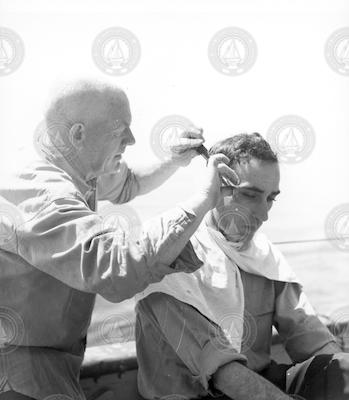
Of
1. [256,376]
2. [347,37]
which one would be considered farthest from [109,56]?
[256,376]

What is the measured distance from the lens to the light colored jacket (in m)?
1.15

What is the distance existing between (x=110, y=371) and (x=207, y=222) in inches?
23.7

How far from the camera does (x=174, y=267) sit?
3.99 ft

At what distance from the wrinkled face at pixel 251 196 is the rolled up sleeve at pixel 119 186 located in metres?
0.44

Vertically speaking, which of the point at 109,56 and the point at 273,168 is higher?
the point at 109,56

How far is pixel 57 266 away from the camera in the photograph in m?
1.19

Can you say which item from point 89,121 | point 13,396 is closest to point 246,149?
point 89,121

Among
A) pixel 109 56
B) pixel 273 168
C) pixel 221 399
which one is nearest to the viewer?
pixel 221 399

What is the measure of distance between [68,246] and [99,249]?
0.08 metres

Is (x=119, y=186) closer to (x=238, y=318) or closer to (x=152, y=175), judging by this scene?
(x=152, y=175)

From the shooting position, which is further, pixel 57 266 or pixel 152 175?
pixel 152 175

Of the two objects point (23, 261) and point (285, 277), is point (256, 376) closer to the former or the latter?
point (285, 277)

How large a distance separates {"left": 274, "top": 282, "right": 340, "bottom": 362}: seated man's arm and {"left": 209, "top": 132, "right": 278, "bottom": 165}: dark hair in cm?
44

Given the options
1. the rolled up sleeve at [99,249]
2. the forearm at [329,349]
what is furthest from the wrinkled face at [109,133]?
the forearm at [329,349]
